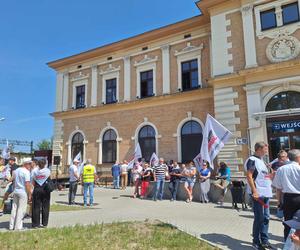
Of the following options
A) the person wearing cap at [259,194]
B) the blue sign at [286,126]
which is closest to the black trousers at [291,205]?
the person wearing cap at [259,194]

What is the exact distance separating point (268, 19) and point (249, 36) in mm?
1275

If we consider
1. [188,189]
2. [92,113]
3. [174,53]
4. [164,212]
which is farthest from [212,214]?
[92,113]

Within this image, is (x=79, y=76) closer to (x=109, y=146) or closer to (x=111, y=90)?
(x=111, y=90)

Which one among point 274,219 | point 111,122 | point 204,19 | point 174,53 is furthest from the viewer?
point 111,122

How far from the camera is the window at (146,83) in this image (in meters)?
21.1

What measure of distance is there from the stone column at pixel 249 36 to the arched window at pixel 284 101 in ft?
6.51

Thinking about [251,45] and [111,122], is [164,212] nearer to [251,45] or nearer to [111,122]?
[251,45]

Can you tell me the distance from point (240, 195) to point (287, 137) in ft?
16.2

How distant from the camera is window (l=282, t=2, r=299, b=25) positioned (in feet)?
47.7

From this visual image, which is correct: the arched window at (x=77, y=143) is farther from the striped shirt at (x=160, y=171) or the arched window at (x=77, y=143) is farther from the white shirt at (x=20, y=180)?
the white shirt at (x=20, y=180)

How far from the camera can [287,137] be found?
1394 cm

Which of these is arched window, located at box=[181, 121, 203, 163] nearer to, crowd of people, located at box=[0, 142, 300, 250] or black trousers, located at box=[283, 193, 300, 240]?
crowd of people, located at box=[0, 142, 300, 250]

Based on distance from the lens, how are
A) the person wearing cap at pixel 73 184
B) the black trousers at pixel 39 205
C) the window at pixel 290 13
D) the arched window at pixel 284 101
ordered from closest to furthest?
the black trousers at pixel 39 205 → the person wearing cap at pixel 73 184 → the arched window at pixel 284 101 → the window at pixel 290 13

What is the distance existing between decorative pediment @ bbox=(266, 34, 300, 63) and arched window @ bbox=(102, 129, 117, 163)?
12150mm
